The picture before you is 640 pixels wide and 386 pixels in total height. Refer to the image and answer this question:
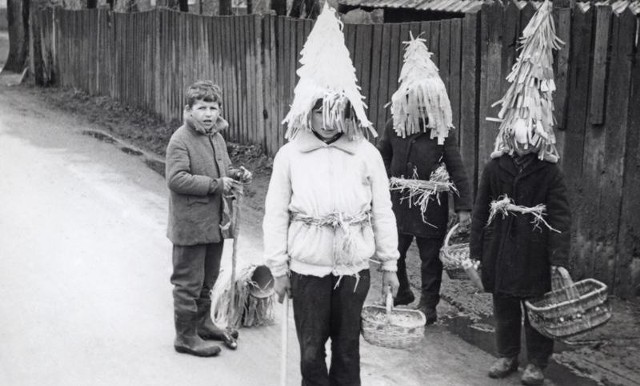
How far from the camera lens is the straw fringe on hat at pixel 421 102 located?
6.52 m

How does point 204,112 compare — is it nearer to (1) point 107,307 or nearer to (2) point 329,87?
(2) point 329,87

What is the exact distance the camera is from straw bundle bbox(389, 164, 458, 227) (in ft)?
21.5

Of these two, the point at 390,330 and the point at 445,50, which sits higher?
the point at 445,50

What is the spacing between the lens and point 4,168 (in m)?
11.5

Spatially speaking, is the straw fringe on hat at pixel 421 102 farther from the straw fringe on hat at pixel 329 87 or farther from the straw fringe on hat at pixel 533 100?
the straw fringe on hat at pixel 329 87

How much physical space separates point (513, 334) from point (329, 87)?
7.29 feet

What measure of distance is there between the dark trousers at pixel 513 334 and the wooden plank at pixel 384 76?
4.61 m

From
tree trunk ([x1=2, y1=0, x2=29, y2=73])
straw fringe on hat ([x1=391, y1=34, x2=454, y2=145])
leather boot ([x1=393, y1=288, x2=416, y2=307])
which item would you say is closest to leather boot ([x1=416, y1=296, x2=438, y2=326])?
leather boot ([x1=393, y1=288, x2=416, y2=307])

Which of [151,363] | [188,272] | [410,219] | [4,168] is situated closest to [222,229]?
[188,272]

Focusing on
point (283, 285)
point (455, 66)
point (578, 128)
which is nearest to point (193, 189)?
point (283, 285)

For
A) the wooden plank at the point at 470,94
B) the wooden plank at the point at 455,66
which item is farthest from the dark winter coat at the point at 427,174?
the wooden plank at the point at 455,66

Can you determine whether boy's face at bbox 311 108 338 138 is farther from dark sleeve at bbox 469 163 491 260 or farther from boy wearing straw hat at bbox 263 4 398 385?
dark sleeve at bbox 469 163 491 260

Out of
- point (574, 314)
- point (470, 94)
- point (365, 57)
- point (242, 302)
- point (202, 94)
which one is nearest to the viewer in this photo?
point (574, 314)

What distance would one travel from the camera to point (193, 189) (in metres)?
5.53
